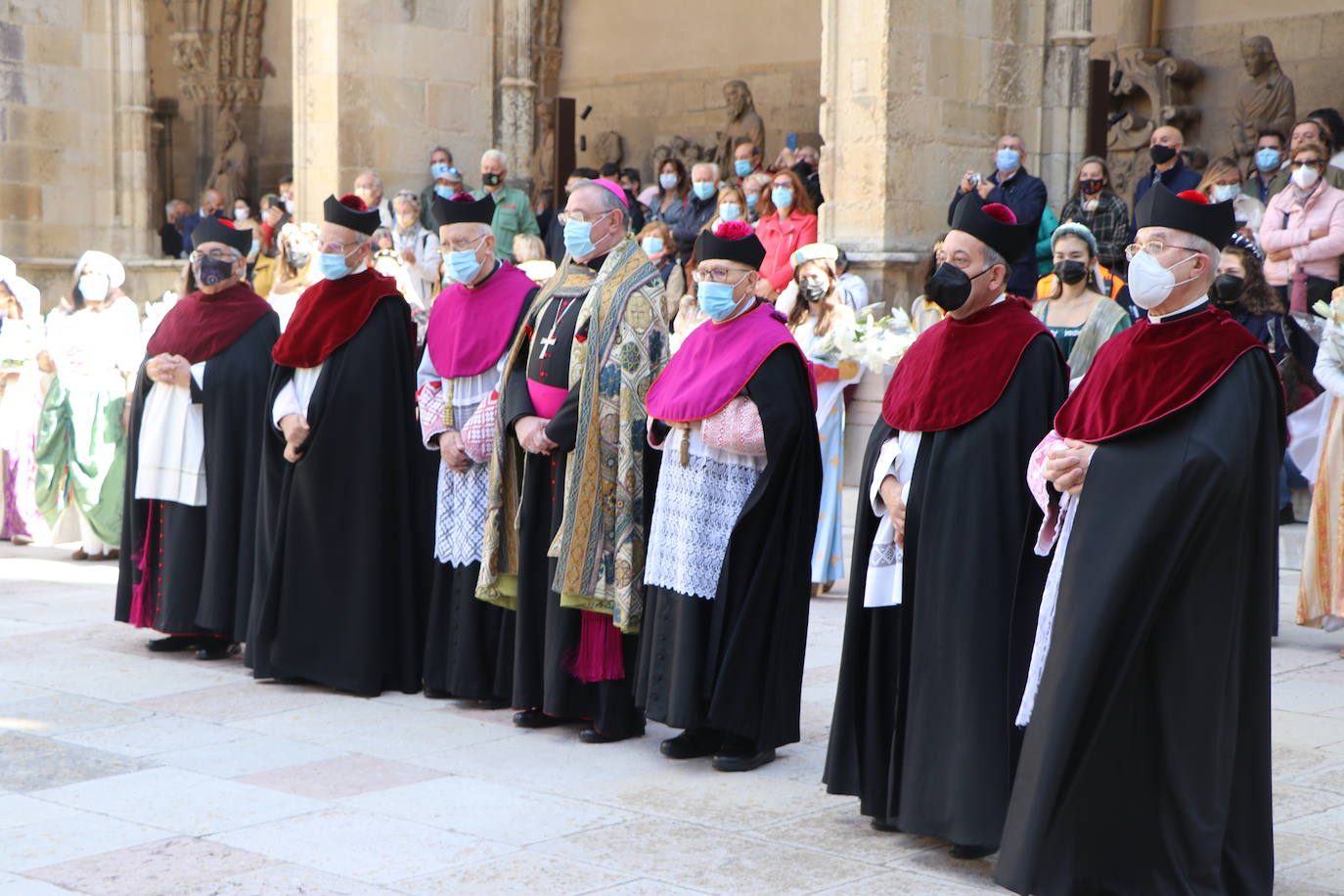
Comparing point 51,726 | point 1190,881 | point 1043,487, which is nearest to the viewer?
point 1190,881

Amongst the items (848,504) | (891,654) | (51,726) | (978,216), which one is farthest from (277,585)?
(848,504)

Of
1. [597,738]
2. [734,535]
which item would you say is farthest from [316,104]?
[734,535]

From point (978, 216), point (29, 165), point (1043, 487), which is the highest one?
point (29, 165)

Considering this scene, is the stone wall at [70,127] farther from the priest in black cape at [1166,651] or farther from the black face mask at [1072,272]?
the priest in black cape at [1166,651]

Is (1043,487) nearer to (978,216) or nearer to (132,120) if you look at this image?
(978,216)

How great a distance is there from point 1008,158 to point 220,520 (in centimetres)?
605

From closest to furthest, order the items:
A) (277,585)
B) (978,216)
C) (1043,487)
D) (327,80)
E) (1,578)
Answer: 1. (1043,487)
2. (978,216)
3. (277,585)
4. (1,578)
5. (327,80)

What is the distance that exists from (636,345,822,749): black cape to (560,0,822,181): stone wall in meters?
13.2

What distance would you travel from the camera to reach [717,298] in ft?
18.2

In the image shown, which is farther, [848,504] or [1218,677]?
[848,504]

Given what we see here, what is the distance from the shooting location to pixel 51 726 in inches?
236

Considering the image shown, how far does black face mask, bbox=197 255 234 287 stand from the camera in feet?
24.1

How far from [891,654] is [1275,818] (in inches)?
48.5

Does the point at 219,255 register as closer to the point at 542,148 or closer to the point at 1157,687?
the point at 1157,687
